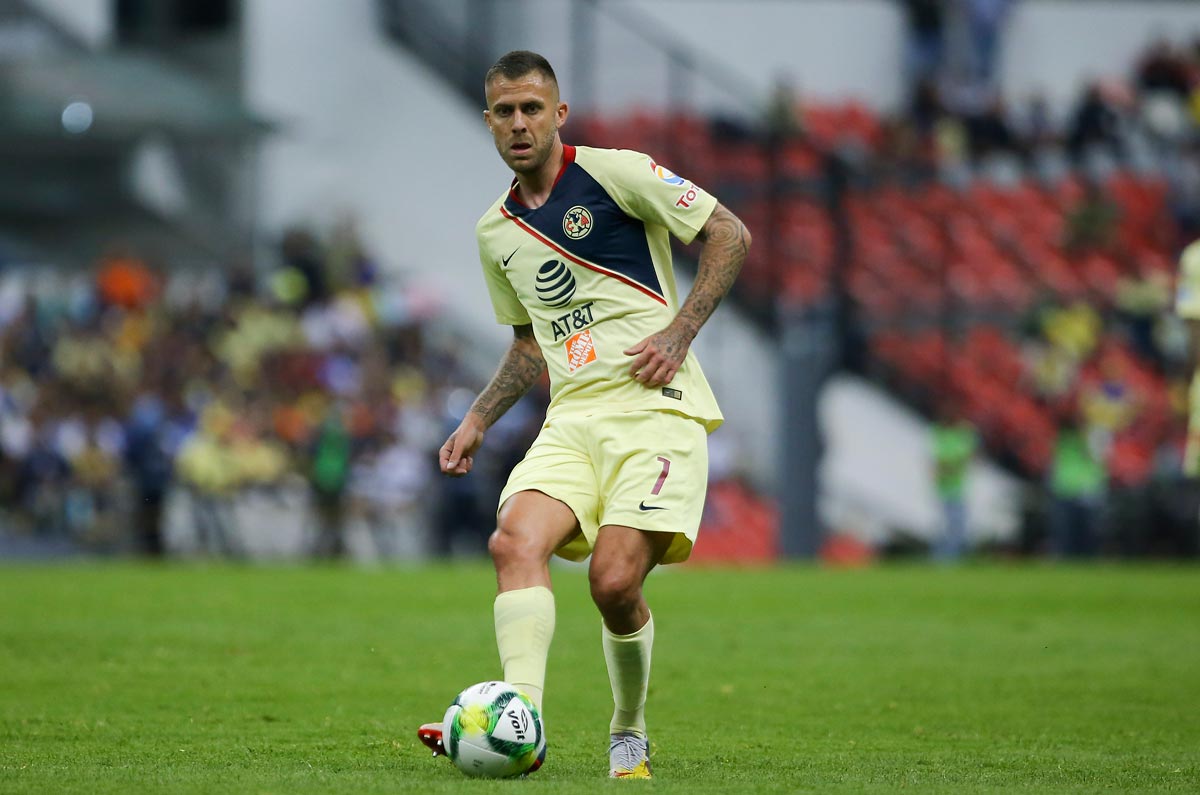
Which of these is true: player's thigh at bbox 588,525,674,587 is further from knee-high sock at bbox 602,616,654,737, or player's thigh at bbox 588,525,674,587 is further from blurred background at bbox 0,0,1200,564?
blurred background at bbox 0,0,1200,564

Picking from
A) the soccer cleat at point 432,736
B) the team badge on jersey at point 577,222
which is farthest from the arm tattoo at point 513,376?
the soccer cleat at point 432,736

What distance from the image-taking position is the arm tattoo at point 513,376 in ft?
21.6

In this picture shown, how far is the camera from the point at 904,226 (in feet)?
93.0

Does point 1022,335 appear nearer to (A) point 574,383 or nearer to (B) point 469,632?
(B) point 469,632

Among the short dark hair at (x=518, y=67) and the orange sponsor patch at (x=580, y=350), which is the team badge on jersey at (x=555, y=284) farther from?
the short dark hair at (x=518, y=67)

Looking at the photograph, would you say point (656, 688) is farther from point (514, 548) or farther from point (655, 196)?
point (655, 196)

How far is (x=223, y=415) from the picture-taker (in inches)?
930

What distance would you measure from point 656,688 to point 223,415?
15.5 m

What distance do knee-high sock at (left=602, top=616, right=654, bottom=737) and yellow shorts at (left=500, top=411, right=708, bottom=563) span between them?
301mm

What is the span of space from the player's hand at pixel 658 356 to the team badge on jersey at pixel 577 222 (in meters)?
0.43

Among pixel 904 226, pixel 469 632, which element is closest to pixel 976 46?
pixel 904 226

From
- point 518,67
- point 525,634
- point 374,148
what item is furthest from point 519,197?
point 374,148

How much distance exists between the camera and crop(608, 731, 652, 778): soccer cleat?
19.4 ft

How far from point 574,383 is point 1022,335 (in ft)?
72.5
